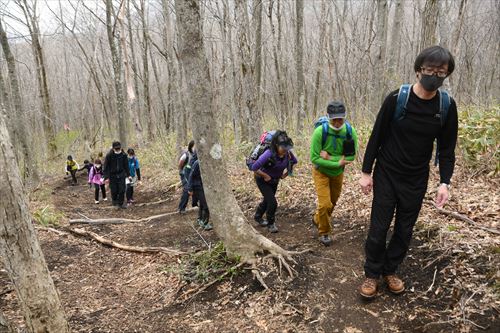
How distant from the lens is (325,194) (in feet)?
15.7

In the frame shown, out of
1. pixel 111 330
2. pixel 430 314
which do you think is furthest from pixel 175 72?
pixel 430 314

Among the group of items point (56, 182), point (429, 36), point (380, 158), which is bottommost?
point (56, 182)

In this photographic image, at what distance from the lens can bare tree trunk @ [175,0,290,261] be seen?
3.81 meters

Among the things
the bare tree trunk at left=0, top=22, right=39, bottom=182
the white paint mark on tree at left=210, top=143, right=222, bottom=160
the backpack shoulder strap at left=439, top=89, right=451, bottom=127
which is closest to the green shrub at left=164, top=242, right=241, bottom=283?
the white paint mark on tree at left=210, top=143, right=222, bottom=160

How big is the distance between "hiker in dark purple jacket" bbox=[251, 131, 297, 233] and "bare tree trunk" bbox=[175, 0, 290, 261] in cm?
122

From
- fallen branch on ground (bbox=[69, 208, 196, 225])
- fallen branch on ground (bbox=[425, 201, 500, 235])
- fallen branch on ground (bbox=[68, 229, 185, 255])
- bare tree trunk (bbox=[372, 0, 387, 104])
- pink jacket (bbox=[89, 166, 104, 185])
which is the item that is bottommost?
fallen branch on ground (bbox=[69, 208, 196, 225])

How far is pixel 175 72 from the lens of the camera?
577 inches

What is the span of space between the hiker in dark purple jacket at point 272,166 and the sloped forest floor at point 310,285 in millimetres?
619

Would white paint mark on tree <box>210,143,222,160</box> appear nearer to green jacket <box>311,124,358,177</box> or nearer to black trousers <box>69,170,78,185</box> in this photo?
green jacket <box>311,124,358,177</box>

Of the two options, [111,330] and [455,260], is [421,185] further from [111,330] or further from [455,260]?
[111,330]

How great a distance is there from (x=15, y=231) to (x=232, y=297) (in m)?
2.34

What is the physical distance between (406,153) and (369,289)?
4.71 feet

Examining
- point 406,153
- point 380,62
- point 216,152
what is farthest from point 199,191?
point 380,62

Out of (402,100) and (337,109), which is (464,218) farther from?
(402,100)
